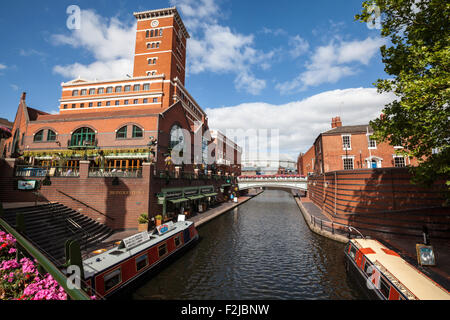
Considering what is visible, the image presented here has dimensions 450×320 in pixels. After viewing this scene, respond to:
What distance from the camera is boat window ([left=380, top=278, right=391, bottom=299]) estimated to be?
26.4 feet

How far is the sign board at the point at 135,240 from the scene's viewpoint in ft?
36.6

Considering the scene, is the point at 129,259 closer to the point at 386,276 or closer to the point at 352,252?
the point at 386,276

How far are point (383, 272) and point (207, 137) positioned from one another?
43.7m

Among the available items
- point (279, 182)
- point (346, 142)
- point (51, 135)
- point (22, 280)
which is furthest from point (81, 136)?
point (346, 142)

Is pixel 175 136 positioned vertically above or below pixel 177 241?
above

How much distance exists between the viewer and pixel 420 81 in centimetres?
897

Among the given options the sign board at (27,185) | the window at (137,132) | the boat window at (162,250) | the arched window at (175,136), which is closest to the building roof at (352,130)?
the arched window at (175,136)

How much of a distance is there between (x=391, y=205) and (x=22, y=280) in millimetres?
22780

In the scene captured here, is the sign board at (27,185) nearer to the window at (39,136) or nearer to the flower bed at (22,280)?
the flower bed at (22,280)

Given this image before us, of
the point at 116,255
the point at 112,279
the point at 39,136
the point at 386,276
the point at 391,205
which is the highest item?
the point at 39,136

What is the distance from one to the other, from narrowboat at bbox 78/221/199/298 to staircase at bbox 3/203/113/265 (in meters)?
2.06

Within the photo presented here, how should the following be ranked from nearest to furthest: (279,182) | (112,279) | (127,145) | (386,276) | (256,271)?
(386,276) → (112,279) → (256,271) → (127,145) → (279,182)

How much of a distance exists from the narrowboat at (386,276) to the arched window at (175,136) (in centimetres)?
2616

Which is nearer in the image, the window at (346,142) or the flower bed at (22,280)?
the flower bed at (22,280)
